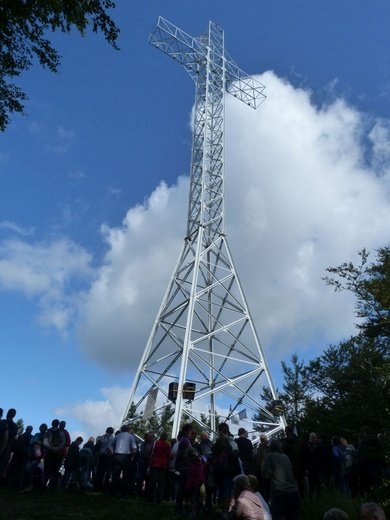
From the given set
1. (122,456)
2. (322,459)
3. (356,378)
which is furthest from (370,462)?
(356,378)

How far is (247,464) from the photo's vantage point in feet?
26.8

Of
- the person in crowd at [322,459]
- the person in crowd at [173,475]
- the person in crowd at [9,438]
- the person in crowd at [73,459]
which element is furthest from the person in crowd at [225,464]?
the person in crowd at [9,438]

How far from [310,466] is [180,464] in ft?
7.53

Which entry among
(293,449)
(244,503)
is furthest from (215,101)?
(244,503)

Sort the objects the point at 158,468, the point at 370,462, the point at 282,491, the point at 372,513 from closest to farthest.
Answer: the point at 372,513 → the point at 282,491 → the point at 158,468 → the point at 370,462

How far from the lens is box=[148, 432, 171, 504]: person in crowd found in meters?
8.73

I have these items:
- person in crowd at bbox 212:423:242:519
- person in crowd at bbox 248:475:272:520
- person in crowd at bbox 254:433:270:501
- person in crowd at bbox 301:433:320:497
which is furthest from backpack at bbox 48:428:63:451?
person in crowd at bbox 248:475:272:520

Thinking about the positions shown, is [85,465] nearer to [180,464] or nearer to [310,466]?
[180,464]

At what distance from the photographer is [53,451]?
8672 mm

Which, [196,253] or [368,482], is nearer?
[368,482]

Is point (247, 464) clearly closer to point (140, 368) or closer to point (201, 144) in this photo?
point (140, 368)

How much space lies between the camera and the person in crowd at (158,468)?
8734 mm

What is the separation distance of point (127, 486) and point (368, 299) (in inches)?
258

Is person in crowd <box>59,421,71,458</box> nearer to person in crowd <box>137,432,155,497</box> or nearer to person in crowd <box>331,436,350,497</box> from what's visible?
person in crowd <box>137,432,155,497</box>
